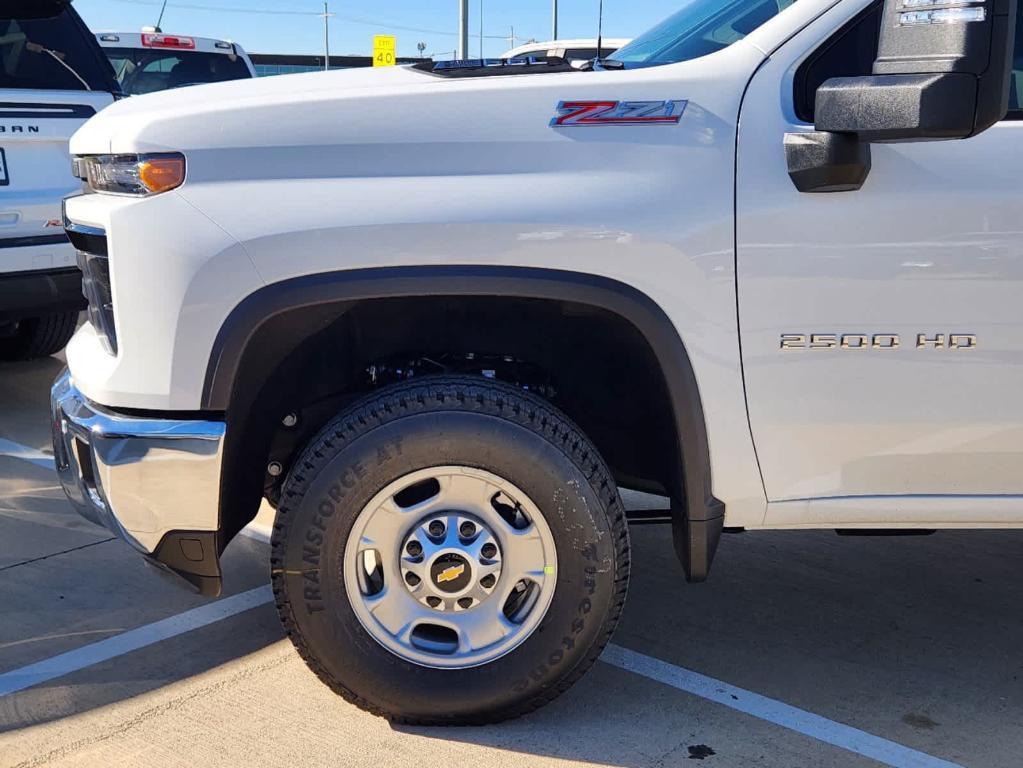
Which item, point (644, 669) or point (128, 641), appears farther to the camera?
point (128, 641)

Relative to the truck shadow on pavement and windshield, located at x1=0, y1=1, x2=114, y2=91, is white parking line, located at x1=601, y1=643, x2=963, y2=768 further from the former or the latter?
windshield, located at x1=0, y1=1, x2=114, y2=91

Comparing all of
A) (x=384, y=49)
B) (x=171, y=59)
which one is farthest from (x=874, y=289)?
(x=384, y=49)

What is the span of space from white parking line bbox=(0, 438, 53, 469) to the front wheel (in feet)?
8.84

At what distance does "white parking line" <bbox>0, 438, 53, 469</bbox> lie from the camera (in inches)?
198

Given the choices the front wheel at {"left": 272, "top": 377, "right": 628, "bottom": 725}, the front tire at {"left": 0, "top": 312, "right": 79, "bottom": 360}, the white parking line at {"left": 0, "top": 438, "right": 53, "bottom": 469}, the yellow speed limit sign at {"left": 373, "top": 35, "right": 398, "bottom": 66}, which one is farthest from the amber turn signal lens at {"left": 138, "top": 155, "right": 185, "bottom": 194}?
the yellow speed limit sign at {"left": 373, "top": 35, "right": 398, "bottom": 66}

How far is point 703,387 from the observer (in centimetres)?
267

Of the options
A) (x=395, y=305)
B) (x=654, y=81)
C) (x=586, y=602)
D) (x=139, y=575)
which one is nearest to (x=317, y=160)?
(x=395, y=305)

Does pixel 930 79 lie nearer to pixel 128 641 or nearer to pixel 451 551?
pixel 451 551

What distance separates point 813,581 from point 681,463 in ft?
4.61

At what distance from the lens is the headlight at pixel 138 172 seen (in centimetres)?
260

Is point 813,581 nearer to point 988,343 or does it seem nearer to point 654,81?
point 988,343

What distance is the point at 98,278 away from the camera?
289 centimetres

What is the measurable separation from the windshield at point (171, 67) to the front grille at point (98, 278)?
7.64 metres

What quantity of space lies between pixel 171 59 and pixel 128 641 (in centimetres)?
813
